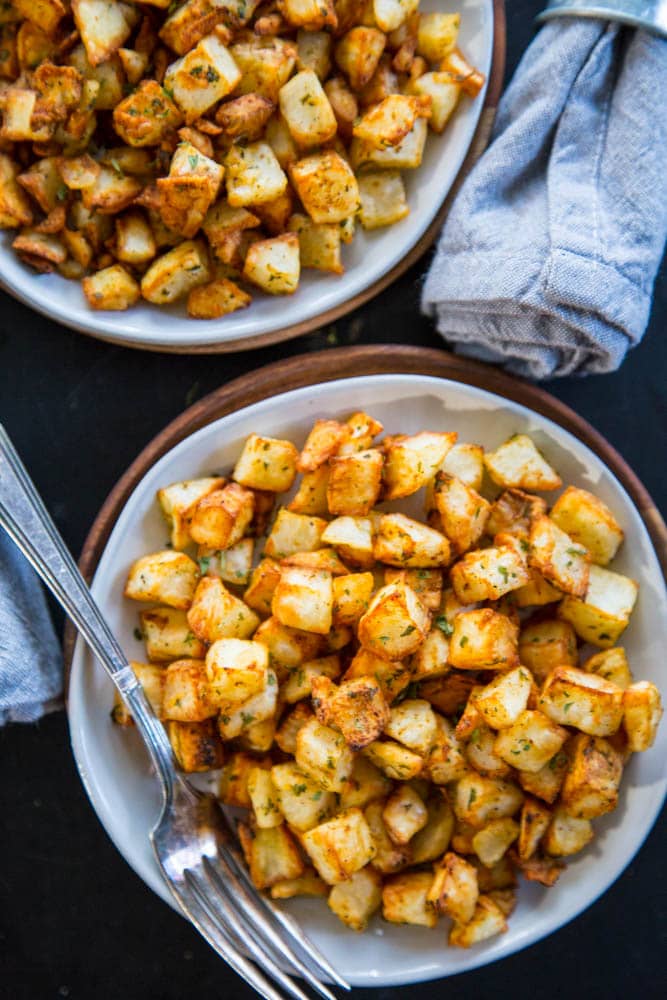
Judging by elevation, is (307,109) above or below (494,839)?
above

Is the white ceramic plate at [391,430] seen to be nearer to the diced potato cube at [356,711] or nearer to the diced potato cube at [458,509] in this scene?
the diced potato cube at [458,509]

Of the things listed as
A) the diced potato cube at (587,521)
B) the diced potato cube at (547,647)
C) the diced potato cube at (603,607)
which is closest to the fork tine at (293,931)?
the diced potato cube at (547,647)

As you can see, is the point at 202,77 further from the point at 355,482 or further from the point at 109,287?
the point at 355,482

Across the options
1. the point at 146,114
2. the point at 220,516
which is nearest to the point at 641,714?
the point at 220,516

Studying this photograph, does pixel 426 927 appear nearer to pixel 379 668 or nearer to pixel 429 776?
pixel 429 776

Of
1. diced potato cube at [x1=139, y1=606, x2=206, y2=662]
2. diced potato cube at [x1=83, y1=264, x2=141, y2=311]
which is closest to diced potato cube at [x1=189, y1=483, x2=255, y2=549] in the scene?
diced potato cube at [x1=139, y1=606, x2=206, y2=662]
